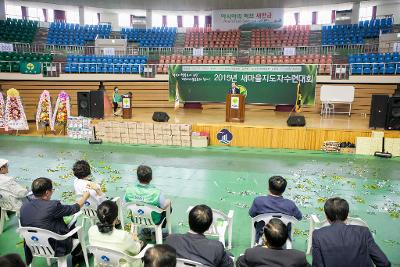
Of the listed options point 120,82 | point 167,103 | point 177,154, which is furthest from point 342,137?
point 120,82

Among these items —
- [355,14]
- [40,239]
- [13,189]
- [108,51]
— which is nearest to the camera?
[40,239]

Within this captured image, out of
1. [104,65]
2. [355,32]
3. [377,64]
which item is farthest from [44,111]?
[355,32]

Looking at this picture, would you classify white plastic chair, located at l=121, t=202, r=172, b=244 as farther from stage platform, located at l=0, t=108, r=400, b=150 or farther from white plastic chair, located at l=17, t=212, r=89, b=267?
stage platform, located at l=0, t=108, r=400, b=150

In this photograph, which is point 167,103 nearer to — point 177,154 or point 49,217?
point 177,154

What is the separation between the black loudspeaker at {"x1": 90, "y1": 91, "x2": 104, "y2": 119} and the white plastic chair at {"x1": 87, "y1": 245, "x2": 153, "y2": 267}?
9.05 meters

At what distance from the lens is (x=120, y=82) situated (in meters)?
16.0

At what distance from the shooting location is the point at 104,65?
15.9 meters

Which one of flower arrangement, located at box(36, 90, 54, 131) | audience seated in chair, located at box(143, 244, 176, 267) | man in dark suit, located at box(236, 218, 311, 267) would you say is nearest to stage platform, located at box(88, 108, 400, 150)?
flower arrangement, located at box(36, 90, 54, 131)

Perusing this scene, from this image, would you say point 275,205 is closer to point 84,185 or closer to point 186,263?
point 186,263

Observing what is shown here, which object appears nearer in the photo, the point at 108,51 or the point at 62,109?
the point at 62,109

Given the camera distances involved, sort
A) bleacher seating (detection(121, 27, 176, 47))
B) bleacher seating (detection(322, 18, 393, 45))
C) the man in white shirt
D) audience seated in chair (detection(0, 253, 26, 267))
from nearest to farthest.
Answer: audience seated in chair (detection(0, 253, 26, 267)), the man in white shirt, bleacher seating (detection(322, 18, 393, 45)), bleacher seating (detection(121, 27, 176, 47))

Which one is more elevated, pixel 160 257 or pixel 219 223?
pixel 160 257

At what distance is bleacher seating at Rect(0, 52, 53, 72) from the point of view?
49.0ft

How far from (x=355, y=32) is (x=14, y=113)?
1789 cm
